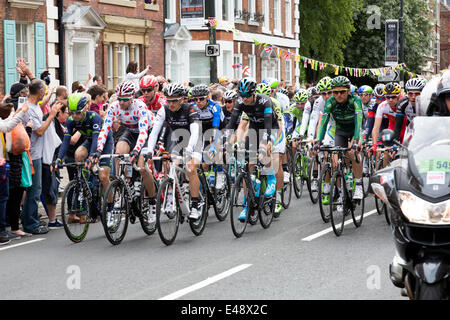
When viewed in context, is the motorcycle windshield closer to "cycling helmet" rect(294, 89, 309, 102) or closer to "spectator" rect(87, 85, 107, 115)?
"spectator" rect(87, 85, 107, 115)

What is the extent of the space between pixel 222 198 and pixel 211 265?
3.81m

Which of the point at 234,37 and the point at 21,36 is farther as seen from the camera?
the point at 234,37

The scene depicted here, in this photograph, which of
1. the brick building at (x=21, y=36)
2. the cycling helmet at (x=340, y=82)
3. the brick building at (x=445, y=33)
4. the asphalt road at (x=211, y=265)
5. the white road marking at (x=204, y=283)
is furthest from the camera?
the brick building at (x=445, y=33)

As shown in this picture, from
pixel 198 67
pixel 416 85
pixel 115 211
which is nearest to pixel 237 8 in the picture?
pixel 198 67

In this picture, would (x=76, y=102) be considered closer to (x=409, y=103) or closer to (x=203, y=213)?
(x=203, y=213)

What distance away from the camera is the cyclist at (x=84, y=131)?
36.8 ft

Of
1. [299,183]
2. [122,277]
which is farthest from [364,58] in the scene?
[122,277]

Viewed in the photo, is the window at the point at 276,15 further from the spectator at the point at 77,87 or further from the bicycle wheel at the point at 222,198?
the bicycle wheel at the point at 222,198

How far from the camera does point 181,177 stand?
11164mm

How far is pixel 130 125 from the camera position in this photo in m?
11.3

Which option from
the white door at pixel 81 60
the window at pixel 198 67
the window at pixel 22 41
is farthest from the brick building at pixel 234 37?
the window at pixel 22 41

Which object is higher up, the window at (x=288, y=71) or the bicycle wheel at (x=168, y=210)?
the window at (x=288, y=71)

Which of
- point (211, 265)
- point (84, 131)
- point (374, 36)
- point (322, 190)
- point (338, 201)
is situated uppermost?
point (374, 36)

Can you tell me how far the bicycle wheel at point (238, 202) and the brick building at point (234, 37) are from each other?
526 inches
